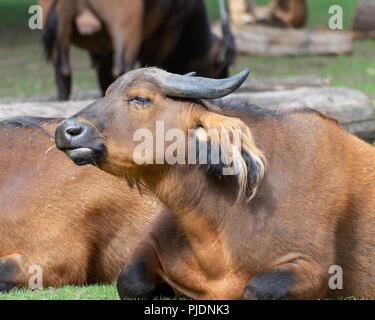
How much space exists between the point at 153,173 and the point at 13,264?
1.18 m

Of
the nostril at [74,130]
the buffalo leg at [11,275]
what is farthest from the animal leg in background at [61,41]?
the nostril at [74,130]

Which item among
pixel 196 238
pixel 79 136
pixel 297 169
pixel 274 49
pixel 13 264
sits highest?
pixel 79 136

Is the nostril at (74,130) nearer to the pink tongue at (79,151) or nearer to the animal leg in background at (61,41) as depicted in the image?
the pink tongue at (79,151)

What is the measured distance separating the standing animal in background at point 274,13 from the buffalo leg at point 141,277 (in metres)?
14.9

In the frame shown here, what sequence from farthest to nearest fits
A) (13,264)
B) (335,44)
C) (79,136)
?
(335,44), (13,264), (79,136)

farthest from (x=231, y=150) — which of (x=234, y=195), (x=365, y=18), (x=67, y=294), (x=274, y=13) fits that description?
(x=274, y=13)

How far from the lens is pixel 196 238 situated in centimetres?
466

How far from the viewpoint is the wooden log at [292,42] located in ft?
57.3

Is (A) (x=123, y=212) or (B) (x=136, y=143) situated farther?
(A) (x=123, y=212)

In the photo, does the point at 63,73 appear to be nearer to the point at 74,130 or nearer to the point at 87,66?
the point at 87,66

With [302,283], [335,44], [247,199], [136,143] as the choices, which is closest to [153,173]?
[136,143]

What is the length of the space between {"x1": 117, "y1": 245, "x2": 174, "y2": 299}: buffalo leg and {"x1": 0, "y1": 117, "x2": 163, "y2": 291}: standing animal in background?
1.20 ft

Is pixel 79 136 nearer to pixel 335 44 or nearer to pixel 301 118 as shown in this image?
pixel 301 118

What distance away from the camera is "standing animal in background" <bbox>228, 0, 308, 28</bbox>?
1958cm
